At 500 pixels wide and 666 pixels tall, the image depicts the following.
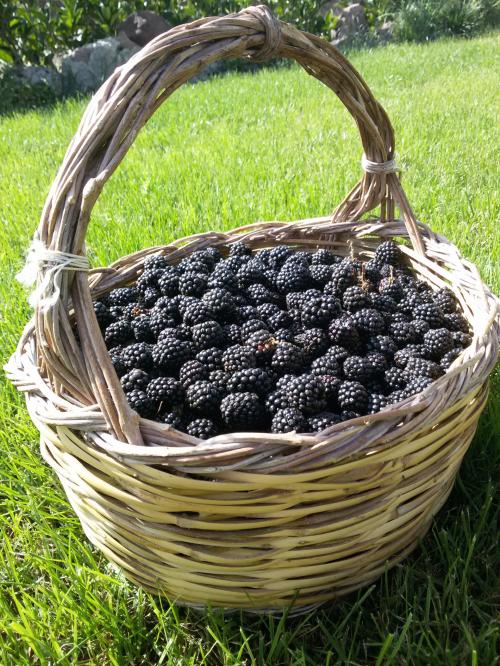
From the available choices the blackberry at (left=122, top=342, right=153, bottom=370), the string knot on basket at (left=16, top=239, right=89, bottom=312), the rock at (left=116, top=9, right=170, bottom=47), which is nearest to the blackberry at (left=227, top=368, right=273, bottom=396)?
the blackberry at (left=122, top=342, right=153, bottom=370)

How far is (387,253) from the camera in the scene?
1526 millimetres

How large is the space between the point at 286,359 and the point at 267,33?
0.63 metres

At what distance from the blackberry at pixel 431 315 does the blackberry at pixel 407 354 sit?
10 centimetres

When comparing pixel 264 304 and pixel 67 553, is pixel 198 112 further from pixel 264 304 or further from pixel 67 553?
pixel 67 553

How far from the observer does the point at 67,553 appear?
3.99 ft

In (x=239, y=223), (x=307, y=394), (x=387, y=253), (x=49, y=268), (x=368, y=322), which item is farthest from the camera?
(x=239, y=223)

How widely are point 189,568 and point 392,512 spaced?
1.18ft

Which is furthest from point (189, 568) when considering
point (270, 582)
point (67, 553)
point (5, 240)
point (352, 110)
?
point (5, 240)

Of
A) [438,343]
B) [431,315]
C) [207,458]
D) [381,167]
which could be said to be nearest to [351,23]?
[381,167]

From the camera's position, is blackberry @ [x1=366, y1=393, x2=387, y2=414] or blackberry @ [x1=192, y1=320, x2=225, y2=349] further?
blackberry @ [x1=192, y1=320, x2=225, y2=349]

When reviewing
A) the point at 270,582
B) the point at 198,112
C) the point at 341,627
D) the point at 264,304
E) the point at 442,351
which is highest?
the point at 198,112

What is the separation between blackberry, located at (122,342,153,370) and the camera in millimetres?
1206

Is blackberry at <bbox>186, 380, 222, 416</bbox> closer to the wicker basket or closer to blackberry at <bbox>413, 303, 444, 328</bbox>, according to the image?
the wicker basket

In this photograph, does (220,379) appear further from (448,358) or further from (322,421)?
(448,358)
